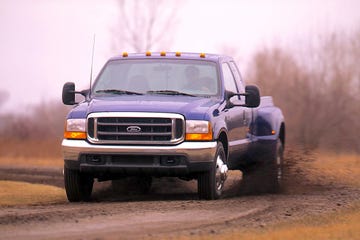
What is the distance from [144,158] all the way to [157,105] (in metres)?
0.68

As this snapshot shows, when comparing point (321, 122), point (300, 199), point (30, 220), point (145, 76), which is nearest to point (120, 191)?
point (145, 76)

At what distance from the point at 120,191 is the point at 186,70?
2433 millimetres

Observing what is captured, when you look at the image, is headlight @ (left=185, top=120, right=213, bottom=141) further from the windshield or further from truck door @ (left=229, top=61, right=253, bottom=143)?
truck door @ (left=229, top=61, right=253, bottom=143)

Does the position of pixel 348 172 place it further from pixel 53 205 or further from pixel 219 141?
pixel 53 205

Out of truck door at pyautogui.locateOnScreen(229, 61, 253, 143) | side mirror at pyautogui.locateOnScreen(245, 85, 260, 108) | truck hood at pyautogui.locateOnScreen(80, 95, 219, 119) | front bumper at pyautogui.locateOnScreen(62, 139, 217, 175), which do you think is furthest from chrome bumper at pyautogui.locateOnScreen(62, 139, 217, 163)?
truck door at pyautogui.locateOnScreen(229, 61, 253, 143)

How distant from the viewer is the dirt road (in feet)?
29.7

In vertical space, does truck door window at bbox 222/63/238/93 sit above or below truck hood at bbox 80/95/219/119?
above

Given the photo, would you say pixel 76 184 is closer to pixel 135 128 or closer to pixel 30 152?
pixel 135 128

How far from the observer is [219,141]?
40.7 feet

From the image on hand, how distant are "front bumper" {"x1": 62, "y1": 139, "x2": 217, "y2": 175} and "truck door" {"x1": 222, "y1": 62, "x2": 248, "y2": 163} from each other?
1162 mm

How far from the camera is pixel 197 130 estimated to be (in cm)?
1179

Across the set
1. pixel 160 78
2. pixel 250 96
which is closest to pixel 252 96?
pixel 250 96

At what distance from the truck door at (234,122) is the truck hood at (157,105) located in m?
0.55

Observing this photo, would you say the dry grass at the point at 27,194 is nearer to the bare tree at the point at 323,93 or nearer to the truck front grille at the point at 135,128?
the truck front grille at the point at 135,128
